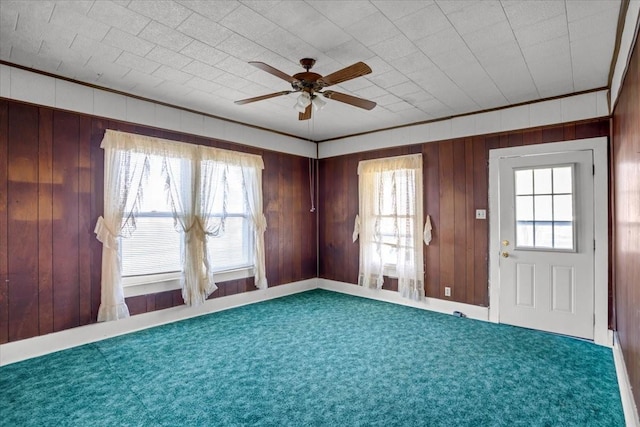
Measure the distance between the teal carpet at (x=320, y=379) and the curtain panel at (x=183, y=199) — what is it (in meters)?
0.61

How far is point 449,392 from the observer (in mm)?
2588

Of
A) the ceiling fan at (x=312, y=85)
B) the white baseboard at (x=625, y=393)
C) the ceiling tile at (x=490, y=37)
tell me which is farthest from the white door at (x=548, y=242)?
the ceiling fan at (x=312, y=85)

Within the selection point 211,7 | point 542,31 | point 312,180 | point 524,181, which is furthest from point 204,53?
point 524,181

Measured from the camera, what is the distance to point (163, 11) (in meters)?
2.30

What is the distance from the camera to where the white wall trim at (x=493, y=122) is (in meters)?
3.71

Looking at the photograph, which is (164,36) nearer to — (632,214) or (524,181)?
(632,214)

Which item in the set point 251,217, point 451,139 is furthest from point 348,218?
point 451,139

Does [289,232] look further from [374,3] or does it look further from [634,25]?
[634,25]

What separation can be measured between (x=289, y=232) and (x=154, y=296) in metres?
2.33

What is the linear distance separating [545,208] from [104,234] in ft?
15.9

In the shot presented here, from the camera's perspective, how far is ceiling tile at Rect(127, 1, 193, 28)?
222cm

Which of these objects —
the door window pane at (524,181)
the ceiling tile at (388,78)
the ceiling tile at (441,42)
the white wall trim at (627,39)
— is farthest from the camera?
the door window pane at (524,181)

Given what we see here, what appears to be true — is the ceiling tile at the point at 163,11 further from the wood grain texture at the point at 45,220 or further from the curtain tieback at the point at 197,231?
the curtain tieback at the point at 197,231

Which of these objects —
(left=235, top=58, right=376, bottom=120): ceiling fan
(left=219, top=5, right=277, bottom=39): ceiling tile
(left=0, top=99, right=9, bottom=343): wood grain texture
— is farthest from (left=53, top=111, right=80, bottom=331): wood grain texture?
(left=219, top=5, right=277, bottom=39): ceiling tile
